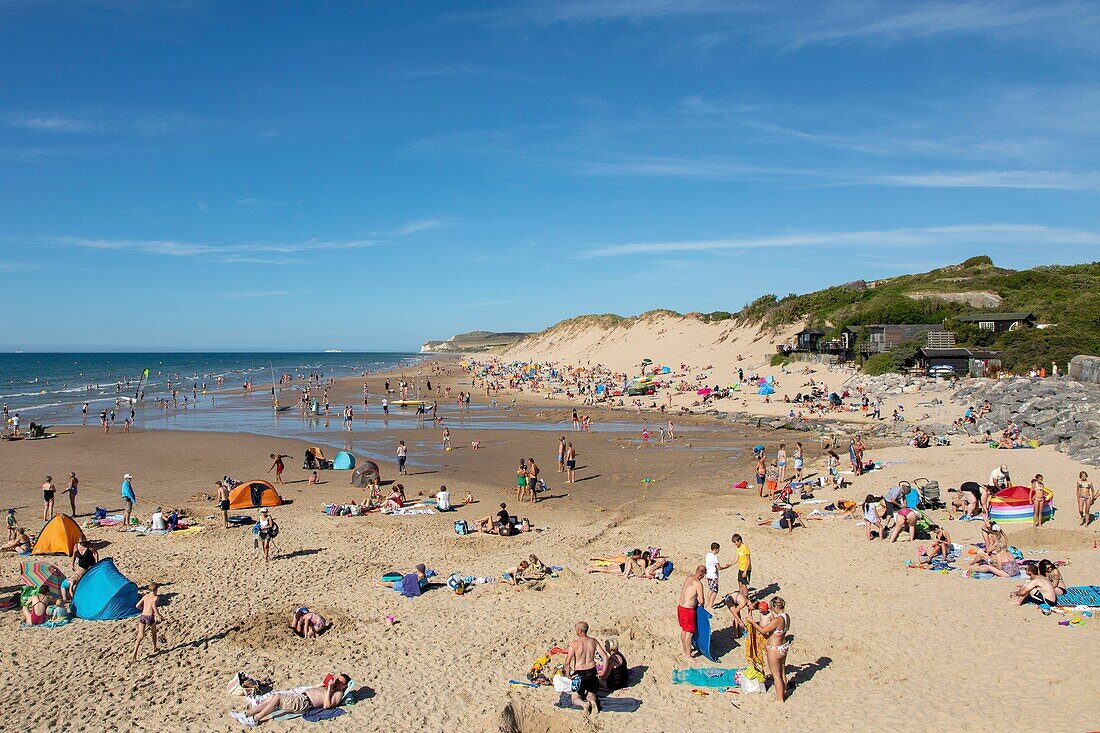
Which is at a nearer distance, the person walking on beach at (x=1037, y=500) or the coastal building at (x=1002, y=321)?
the person walking on beach at (x=1037, y=500)

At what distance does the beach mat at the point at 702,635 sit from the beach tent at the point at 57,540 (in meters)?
12.0

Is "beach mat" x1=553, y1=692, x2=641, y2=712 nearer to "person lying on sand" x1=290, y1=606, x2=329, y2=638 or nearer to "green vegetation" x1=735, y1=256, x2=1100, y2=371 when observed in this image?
"person lying on sand" x1=290, y1=606, x2=329, y2=638

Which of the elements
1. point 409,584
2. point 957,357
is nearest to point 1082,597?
point 409,584

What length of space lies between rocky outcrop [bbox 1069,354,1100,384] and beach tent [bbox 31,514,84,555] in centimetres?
3510

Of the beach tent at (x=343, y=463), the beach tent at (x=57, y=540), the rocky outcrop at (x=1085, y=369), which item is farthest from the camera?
the rocky outcrop at (x=1085, y=369)

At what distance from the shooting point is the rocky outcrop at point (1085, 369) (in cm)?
2953

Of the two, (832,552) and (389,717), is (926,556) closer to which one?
(832,552)

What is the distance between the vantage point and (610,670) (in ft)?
28.1

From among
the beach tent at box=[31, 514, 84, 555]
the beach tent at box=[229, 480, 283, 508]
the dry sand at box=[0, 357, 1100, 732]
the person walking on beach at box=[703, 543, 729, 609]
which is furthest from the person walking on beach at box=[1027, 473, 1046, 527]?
the beach tent at box=[31, 514, 84, 555]

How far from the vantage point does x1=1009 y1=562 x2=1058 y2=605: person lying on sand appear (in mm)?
9867

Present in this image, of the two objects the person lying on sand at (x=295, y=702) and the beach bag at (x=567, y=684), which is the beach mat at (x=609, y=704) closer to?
the beach bag at (x=567, y=684)

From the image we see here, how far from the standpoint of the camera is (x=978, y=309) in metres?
53.7

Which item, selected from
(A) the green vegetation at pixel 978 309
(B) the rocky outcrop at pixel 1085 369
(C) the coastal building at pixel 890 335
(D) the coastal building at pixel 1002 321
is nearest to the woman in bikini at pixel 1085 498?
(B) the rocky outcrop at pixel 1085 369

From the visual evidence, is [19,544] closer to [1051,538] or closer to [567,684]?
[567,684]
